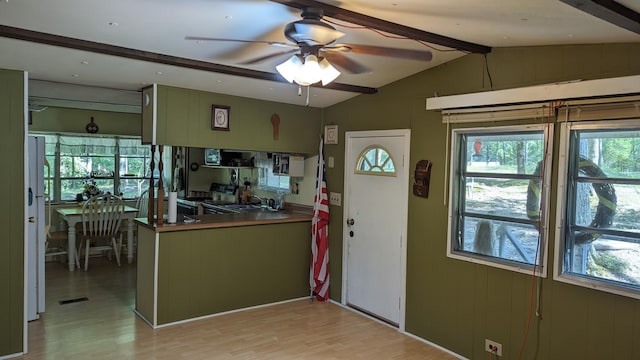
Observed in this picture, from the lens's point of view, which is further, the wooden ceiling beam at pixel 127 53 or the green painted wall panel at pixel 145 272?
the green painted wall panel at pixel 145 272

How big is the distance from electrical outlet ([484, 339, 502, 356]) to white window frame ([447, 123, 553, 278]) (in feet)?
1.94

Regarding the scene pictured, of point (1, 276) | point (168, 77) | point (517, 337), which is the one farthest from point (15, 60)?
point (517, 337)

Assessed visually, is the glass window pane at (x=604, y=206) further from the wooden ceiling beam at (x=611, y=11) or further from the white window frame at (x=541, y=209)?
the wooden ceiling beam at (x=611, y=11)

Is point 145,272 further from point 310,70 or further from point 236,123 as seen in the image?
point 310,70

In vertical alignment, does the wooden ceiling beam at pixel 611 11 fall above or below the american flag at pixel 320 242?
above

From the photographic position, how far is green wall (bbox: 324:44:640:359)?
2938mm

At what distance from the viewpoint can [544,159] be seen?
3221 millimetres

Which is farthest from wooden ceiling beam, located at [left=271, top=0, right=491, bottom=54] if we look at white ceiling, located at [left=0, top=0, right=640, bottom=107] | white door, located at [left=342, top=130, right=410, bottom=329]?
white door, located at [left=342, top=130, right=410, bottom=329]

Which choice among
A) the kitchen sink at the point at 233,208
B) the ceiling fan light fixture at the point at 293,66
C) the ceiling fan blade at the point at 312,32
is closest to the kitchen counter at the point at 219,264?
the kitchen sink at the point at 233,208

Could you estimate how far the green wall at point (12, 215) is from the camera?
11.5 feet

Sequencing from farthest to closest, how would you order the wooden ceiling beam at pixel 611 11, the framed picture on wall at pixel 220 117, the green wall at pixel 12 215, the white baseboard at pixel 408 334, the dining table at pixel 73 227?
the dining table at pixel 73 227 < the framed picture on wall at pixel 220 117 < the white baseboard at pixel 408 334 < the green wall at pixel 12 215 < the wooden ceiling beam at pixel 611 11

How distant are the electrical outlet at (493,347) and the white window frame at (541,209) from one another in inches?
23.3

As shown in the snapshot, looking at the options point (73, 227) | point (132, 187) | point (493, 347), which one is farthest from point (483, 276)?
point (132, 187)

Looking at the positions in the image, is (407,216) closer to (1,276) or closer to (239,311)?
(239,311)
